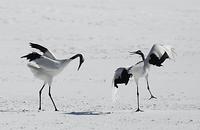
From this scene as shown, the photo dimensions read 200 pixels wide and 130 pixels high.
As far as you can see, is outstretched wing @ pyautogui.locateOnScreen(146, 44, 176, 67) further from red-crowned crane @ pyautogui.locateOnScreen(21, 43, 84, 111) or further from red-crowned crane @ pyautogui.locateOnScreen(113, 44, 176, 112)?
red-crowned crane @ pyautogui.locateOnScreen(21, 43, 84, 111)

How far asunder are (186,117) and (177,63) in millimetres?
11556

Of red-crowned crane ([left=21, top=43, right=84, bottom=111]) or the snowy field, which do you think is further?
red-crowned crane ([left=21, top=43, right=84, bottom=111])

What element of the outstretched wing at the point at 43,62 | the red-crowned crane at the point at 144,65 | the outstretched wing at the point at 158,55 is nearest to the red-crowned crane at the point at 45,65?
the outstretched wing at the point at 43,62

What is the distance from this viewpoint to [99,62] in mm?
22625

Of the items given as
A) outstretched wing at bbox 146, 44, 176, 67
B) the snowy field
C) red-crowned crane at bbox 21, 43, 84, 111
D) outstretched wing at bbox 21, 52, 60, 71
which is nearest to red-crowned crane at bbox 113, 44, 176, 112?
outstretched wing at bbox 146, 44, 176, 67

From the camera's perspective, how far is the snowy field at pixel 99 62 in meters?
11.4

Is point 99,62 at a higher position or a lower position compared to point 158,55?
higher

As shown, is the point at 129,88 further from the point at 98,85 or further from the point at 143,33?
the point at 143,33

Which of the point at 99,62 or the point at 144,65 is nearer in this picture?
the point at 144,65

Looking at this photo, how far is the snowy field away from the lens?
11.4m

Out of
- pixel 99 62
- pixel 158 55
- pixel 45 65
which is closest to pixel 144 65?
pixel 158 55

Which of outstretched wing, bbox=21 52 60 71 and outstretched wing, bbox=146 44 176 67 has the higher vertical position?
outstretched wing, bbox=146 44 176 67

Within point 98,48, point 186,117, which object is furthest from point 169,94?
point 98,48

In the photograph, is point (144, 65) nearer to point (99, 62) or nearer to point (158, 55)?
point (158, 55)
